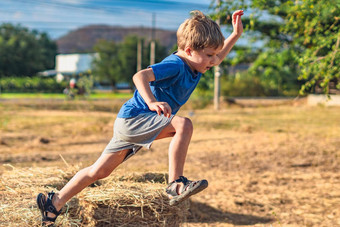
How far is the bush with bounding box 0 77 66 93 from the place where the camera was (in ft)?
137

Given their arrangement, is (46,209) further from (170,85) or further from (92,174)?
(170,85)

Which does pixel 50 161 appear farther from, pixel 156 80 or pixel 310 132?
pixel 310 132

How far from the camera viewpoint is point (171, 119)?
334 cm

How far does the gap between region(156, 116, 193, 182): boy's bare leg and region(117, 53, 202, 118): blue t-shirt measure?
0.41 ft

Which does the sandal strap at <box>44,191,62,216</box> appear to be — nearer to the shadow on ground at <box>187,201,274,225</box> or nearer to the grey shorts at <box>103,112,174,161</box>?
the grey shorts at <box>103,112,174,161</box>

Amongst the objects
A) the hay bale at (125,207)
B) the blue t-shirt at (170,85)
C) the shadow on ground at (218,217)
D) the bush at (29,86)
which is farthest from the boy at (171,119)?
the bush at (29,86)

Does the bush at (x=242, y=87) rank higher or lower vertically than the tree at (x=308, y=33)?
lower

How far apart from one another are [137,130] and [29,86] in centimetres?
4152

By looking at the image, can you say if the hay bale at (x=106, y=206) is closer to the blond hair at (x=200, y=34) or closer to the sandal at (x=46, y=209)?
the sandal at (x=46, y=209)

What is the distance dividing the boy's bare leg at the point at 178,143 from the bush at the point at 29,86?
40.2 metres

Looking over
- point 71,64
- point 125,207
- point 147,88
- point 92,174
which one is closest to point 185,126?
point 147,88

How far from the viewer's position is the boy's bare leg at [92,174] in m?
3.38

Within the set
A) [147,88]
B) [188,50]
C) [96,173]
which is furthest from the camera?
[96,173]

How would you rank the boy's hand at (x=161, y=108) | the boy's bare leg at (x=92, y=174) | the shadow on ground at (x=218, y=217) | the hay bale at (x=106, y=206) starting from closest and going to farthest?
the boy's hand at (x=161, y=108), the boy's bare leg at (x=92, y=174), the hay bale at (x=106, y=206), the shadow on ground at (x=218, y=217)
